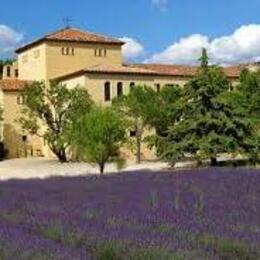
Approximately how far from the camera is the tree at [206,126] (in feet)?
128

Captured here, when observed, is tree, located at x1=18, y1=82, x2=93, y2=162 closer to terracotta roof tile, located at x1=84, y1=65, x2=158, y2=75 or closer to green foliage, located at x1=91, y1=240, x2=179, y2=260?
terracotta roof tile, located at x1=84, y1=65, x2=158, y2=75

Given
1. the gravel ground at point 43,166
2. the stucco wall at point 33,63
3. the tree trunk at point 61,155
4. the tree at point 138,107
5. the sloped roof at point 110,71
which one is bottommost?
the gravel ground at point 43,166

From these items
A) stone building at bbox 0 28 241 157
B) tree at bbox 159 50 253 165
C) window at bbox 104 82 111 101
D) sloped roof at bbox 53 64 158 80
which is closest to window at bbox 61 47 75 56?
stone building at bbox 0 28 241 157

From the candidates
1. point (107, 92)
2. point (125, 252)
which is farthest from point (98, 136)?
point (107, 92)

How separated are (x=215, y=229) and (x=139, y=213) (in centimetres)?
220

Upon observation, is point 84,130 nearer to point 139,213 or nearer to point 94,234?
point 139,213

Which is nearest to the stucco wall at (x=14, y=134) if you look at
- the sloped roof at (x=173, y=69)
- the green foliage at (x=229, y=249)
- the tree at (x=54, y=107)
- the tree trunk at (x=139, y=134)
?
the tree at (x=54, y=107)

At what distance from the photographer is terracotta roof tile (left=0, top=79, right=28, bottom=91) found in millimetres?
68562

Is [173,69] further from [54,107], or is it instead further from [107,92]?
[54,107]

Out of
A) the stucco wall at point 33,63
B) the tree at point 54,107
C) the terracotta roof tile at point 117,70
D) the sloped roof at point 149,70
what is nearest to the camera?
the tree at point 54,107

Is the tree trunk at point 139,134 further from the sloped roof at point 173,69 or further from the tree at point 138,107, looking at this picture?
the sloped roof at point 173,69

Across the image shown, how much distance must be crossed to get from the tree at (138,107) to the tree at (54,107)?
108 inches

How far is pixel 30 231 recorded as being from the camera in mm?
8562

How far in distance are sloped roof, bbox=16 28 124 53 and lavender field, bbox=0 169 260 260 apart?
173 ft
